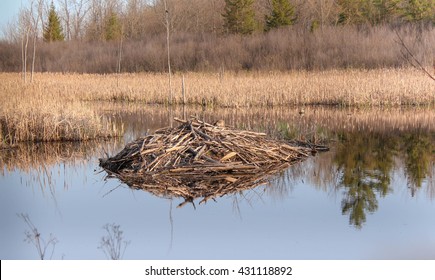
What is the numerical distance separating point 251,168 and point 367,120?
711 cm

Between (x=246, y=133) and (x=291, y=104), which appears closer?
(x=246, y=133)

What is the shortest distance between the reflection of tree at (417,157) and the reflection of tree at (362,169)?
0.85 feet

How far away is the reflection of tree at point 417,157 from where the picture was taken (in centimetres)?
808

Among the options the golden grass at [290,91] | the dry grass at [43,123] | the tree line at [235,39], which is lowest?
the dry grass at [43,123]

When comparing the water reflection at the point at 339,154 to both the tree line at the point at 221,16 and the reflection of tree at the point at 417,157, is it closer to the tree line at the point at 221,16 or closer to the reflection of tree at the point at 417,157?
the reflection of tree at the point at 417,157

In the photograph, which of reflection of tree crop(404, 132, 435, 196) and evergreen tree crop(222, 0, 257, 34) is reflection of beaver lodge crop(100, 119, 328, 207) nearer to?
reflection of tree crop(404, 132, 435, 196)

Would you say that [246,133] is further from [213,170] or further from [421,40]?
[421,40]

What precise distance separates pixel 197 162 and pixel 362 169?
8.26ft

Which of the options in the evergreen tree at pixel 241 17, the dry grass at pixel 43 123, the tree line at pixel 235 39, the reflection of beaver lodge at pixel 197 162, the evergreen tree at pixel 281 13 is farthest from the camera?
the evergreen tree at pixel 241 17

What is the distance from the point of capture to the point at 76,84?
21.5m

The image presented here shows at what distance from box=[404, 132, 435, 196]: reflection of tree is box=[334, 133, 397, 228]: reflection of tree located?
259mm

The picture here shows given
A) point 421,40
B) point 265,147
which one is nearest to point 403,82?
point 421,40

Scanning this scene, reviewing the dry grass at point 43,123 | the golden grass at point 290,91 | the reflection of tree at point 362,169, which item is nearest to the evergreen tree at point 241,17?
the golden grass at point 290,91

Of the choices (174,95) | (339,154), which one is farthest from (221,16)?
(339,154)
